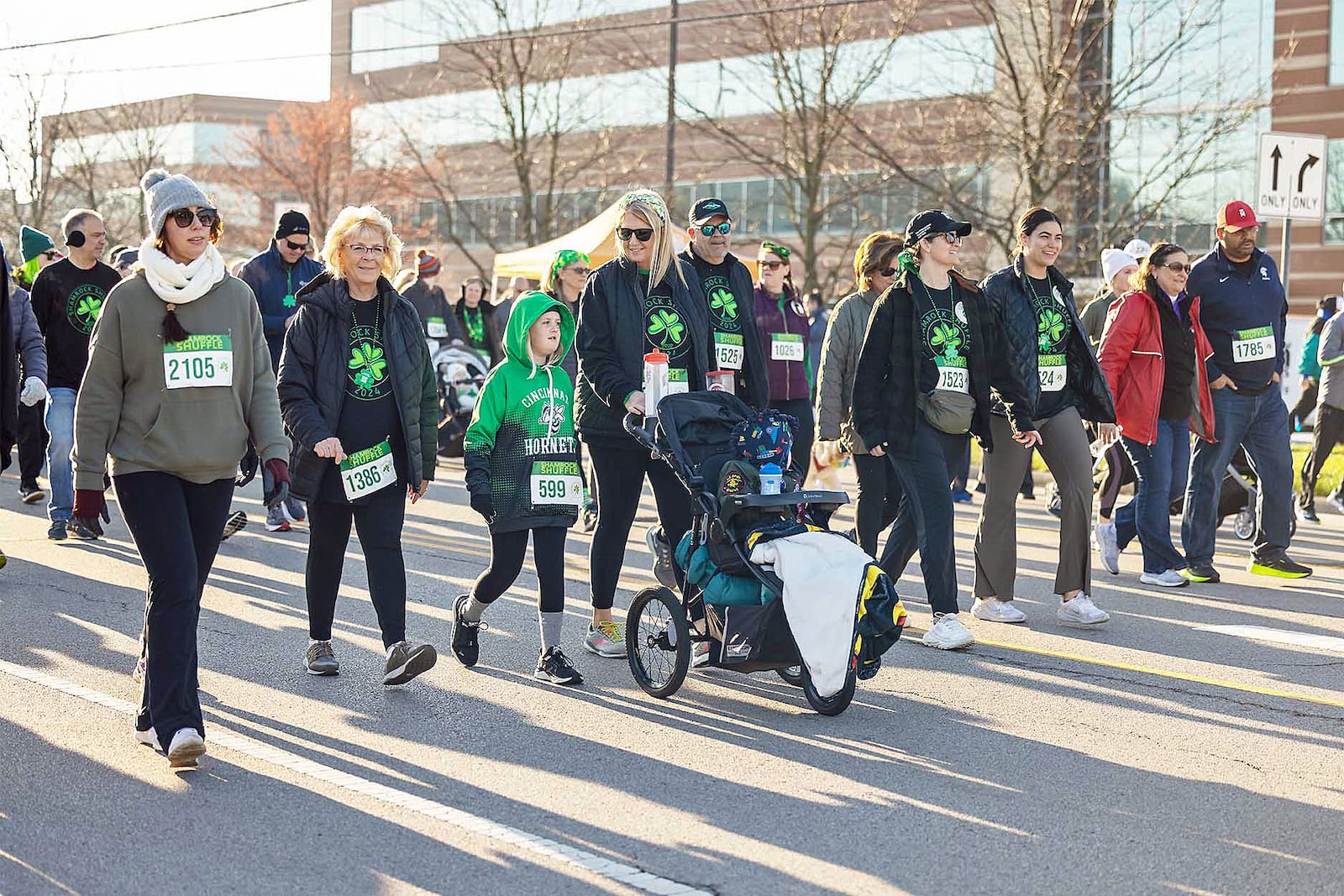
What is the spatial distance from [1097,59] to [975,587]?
53.6ft

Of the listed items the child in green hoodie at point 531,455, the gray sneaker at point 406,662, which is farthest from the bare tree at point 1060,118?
the gray sneaker at point 406,662

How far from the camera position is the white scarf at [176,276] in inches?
221

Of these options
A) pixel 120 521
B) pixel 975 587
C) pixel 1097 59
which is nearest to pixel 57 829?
pixel 975 587

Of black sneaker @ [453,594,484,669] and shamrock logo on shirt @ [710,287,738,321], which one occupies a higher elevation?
shamrock logo on shirt @ [710,287,738,321]

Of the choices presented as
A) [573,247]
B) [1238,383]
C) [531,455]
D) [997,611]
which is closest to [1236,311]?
[1238,383]

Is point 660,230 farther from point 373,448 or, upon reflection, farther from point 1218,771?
point 1218,771

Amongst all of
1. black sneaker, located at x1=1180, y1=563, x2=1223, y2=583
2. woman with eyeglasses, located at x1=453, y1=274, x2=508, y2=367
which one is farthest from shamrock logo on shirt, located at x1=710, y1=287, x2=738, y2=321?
woman with eyeglasses, located at x1=453, y1=274, x2=508, y2=367

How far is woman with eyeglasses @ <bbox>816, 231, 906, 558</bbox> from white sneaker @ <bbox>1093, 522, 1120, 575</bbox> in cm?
194

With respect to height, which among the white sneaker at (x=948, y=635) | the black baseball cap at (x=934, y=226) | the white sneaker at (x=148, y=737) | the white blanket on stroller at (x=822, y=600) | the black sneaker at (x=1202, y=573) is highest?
the black baseball cap at (x=934, y=226)

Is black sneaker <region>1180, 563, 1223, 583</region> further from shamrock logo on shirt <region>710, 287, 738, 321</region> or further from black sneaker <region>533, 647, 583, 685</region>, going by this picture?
black sneaker <region>533, 647, 583, 685</region>

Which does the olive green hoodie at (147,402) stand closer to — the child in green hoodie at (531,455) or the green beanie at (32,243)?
the child in green hoodie at (531,455)

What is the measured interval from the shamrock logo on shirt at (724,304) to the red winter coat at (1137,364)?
2516 millimetres

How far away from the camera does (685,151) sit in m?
49.1

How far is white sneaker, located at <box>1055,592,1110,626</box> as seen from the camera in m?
8.51
